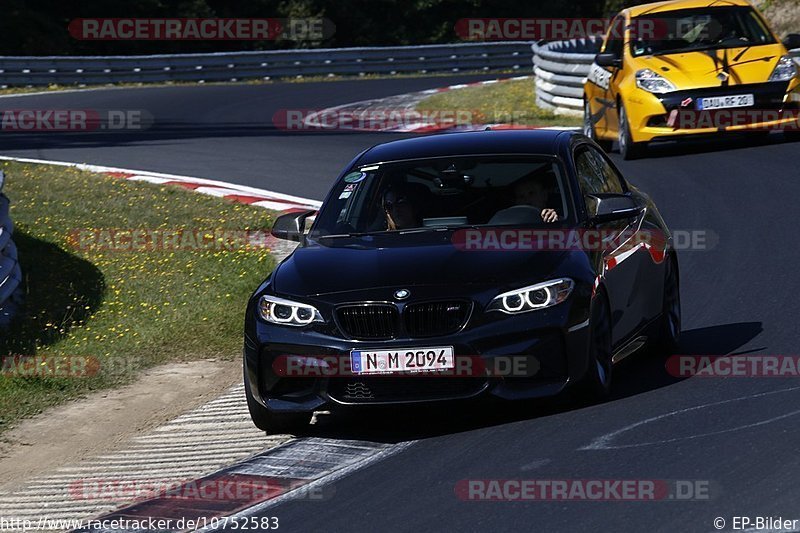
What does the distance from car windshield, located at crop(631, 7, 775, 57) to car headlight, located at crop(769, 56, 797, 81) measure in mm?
434

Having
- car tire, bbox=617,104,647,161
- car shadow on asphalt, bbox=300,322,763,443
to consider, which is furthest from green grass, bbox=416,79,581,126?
car shadow on asphalt, bbox=300,322,763,443

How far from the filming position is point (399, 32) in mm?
47188

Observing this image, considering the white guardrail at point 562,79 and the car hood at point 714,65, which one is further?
the white guardrail at point 562,79

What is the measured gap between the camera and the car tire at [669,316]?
862 centimetres

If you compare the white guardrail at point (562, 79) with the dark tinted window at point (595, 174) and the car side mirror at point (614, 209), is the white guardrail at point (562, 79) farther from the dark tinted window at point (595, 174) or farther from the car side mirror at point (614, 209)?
the car side mirror at point (614, 209)

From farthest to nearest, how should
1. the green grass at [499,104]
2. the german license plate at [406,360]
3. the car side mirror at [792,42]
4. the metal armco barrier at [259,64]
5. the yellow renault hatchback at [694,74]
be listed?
the metal armco barrier at [259,64] < the green grass at [499,104] < the car side mirror at [792,42] < the yellow renault hatchback at [694,74] < the german license plate at [406,360]

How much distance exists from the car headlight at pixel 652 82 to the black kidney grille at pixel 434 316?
9998 millimetres

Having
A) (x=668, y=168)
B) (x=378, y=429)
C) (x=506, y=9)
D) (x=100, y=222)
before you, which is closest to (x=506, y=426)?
(x=378, y=429)

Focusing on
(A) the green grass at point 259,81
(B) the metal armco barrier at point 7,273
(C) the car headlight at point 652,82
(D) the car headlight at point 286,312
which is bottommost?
(A) the green grass at point 259,81

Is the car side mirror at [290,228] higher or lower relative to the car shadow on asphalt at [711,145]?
higher

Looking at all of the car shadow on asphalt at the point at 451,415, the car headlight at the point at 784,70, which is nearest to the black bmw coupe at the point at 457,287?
the car shadow on asphalt at the point at 451,415

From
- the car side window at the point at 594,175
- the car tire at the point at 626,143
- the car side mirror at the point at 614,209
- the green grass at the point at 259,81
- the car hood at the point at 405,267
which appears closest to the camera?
the car hood at the point at 405,267

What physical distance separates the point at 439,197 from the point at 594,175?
95 cm

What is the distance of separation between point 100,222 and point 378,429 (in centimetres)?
798
